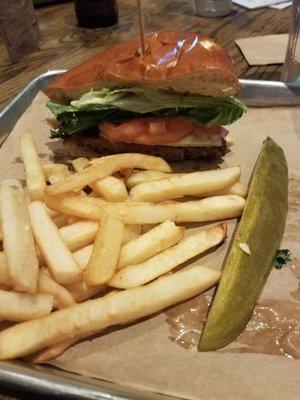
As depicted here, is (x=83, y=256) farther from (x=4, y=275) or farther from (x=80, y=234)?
(x=4, y=275)

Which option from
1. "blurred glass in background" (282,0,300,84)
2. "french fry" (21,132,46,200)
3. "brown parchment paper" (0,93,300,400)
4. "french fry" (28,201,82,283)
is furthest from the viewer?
"blurred glass in background" (282,0,300,84)

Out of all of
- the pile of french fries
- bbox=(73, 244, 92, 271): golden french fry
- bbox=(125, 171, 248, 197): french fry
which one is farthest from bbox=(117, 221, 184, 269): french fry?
bbox=(125, 171, 248, 197): french fry

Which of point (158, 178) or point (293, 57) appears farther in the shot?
Answer: point (293, 57)

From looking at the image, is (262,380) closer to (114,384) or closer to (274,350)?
(274,350)

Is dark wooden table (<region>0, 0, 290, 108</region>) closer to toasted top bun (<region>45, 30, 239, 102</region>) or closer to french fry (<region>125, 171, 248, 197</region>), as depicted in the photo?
toasted top bun (<region>45, 30, 239, 102</region>)

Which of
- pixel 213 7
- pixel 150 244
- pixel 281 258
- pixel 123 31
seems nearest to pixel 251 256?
pixel 281 258

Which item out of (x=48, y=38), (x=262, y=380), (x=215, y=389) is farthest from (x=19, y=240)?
(x=48, y=38)

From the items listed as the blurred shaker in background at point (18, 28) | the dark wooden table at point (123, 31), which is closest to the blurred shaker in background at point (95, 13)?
the dark wooden table at point (123, 31)
